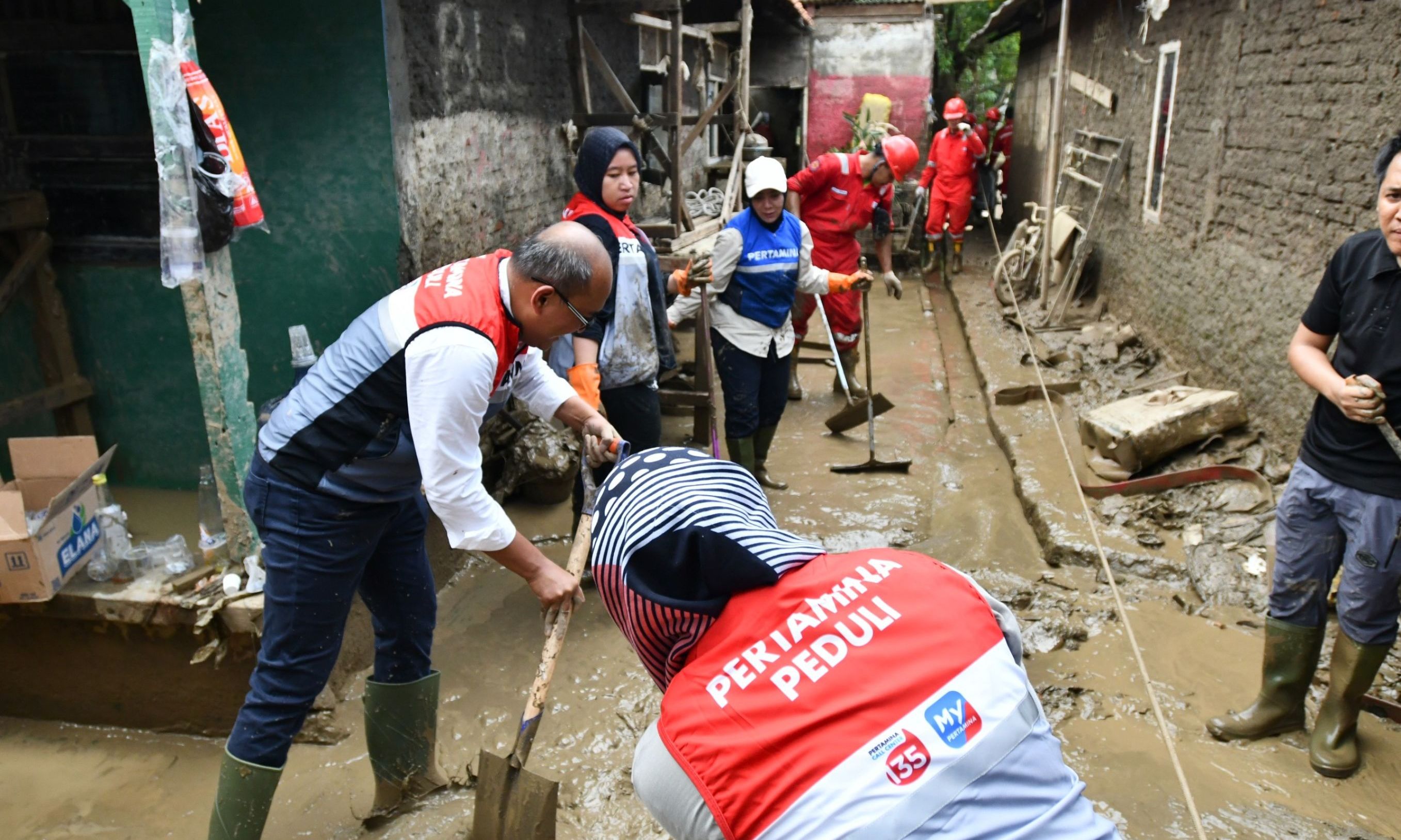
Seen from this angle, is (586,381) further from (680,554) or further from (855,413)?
(855,413)

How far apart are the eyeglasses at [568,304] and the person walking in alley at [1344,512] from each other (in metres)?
2.18

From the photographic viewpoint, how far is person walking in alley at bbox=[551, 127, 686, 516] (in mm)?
3900

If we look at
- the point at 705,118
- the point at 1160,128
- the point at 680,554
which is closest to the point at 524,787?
the point at 680,554

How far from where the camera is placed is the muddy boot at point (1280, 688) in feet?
9.78

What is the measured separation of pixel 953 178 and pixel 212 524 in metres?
9.47

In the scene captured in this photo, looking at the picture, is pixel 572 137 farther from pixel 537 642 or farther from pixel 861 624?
pixel 861 624

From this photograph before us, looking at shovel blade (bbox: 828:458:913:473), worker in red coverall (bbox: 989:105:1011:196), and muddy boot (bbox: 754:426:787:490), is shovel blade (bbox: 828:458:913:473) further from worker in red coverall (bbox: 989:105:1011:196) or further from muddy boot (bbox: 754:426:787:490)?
worker in red coverall (bbox: 989:105:1011:196)

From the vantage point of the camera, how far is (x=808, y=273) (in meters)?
5.07

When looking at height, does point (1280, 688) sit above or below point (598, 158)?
below

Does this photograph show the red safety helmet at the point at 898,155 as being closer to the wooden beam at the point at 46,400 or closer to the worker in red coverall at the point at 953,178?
the worker in red coverall at the point at 953,178

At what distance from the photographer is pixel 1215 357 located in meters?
5.96

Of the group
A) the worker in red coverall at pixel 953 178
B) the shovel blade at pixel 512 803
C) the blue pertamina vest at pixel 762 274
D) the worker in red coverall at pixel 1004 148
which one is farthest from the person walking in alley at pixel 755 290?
the worker in red coverall at pixel 1004 148

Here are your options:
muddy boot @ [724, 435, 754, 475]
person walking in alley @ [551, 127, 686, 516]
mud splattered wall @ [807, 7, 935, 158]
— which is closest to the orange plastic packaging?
person walking in alley @ [551, 127, 686, 516]

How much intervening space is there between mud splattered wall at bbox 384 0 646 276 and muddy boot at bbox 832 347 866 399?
2415mm
